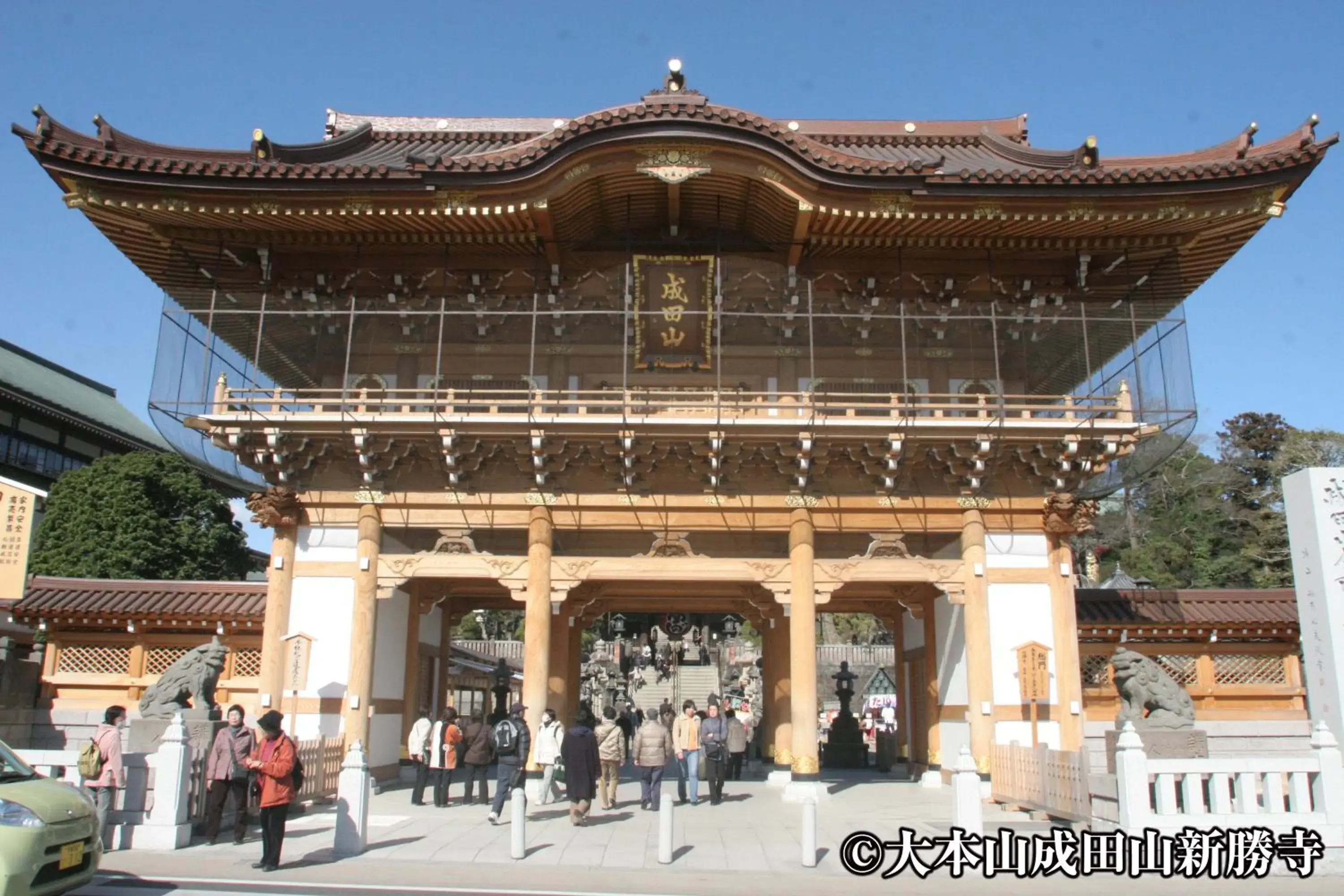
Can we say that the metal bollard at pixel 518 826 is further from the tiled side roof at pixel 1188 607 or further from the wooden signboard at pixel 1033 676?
the tiled side roof at pixel 1188 607

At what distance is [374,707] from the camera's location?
17234mm

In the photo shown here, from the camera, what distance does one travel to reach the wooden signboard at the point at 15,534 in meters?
13.0

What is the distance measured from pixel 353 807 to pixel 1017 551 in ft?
38.2

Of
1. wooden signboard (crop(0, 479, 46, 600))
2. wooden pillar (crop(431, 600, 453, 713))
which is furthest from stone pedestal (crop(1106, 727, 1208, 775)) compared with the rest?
wooden signboard (crop(0, 479, 46, 600))

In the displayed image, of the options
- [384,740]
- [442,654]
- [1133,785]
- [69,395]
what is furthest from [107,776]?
[69,395]

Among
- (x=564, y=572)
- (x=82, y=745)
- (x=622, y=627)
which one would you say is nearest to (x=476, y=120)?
(x=564, y=572)

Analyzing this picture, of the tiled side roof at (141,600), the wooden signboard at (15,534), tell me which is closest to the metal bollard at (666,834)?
the wooden signboard at (15,534)

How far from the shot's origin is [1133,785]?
34.7ft

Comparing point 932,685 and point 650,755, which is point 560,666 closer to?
point 650,755

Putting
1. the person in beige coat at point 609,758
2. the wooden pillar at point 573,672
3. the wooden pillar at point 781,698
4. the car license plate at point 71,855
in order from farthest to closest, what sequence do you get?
the wooden pillar at point 573,672
the wooden pillar at point 781,698
the person in beige coat at point 609,758
the car license plate at point 71,855

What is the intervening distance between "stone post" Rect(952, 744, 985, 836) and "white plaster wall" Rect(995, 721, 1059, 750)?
4.86m

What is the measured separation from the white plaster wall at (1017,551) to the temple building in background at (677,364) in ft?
0.17

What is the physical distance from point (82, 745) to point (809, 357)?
13.0m

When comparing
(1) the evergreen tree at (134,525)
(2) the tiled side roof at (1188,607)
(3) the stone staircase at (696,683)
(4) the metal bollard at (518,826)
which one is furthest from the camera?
(3) the stone staircase at (696,683)
